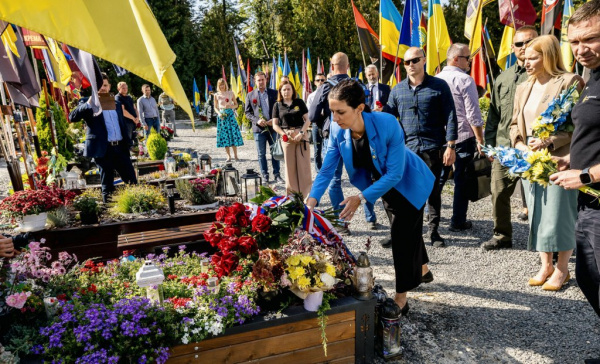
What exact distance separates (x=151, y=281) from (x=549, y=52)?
3440 millimetres

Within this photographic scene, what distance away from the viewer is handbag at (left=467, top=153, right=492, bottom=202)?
5.10m

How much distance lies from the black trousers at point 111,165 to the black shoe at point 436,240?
14.2 feet

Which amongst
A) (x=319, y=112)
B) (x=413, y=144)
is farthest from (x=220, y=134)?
(x=413, y=144)

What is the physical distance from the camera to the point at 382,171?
3010 mm

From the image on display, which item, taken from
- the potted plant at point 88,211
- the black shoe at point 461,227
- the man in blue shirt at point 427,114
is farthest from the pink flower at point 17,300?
the black shoe at point 461,227

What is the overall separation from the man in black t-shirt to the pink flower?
2.98 meters

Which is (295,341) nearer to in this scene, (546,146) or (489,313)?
(489,313)

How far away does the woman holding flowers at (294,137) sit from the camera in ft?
20.1

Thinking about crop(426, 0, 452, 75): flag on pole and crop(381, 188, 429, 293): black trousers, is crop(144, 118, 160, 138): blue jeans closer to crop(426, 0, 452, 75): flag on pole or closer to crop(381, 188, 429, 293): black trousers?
crop(426, 0, 452, 75): flag on pole

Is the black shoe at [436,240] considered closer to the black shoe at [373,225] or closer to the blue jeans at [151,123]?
the black shoe at [373,225]

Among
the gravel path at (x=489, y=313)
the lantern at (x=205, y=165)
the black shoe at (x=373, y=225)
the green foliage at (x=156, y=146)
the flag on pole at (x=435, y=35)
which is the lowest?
the gravel path at (x=489, y=313)

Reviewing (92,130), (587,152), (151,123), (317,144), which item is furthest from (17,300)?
(151,123)

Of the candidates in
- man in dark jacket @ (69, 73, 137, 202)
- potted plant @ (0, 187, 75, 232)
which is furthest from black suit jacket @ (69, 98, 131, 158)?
potted plant @ (0, 187, 75, 232)

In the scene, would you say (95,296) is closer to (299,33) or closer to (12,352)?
(12,352)
